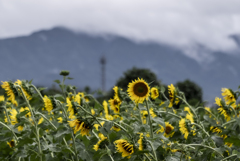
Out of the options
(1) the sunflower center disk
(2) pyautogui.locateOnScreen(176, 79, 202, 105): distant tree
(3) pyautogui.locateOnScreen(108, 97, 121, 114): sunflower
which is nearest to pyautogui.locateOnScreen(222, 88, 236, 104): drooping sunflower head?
(1) the sunflower center disk

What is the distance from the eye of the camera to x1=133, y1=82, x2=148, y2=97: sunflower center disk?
1814mm

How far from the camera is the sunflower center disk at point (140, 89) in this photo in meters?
1.81

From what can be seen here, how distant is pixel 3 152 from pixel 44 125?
0.61 m

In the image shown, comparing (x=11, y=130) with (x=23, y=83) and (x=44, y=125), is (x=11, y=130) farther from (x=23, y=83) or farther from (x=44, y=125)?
(x=23, y=83)

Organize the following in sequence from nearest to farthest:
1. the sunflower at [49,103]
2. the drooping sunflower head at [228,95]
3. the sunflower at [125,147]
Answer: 1. the sunflower at [125,147]
2. the sunflower at [49,103]
3. the drooping sunflower head at [228,95]

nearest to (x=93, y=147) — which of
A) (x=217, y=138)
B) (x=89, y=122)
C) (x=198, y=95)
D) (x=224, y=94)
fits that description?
(x=89, y=122)

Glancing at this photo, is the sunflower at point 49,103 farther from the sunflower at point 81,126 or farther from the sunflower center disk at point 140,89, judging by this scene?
the sunflower center disk at point 140,89

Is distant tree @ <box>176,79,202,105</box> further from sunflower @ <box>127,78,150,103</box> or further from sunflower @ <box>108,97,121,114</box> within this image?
sunflower @ <box>127,78,150,103</box>

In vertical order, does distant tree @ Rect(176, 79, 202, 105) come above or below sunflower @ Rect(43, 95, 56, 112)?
above

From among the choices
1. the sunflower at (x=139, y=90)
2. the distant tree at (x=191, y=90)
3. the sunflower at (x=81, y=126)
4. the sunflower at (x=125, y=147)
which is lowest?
the sunflower at (x=125, y=147)

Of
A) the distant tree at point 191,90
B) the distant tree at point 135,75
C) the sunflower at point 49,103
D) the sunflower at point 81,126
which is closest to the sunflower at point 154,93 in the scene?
the sunflower at point 49,103

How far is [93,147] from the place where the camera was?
203 centimetres

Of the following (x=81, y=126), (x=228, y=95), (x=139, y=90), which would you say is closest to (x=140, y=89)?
(x=139, y=90)

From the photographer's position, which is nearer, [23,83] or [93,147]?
[93,147]
